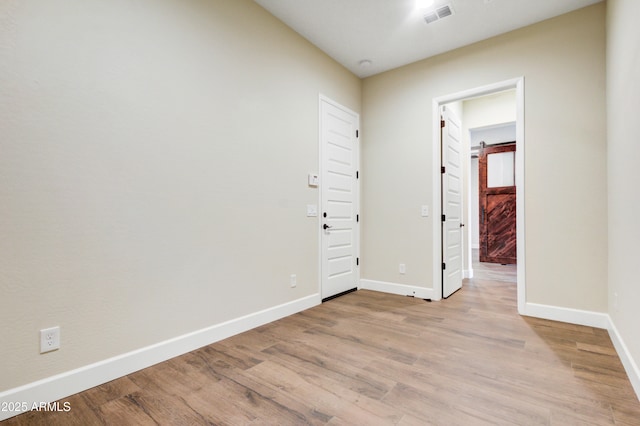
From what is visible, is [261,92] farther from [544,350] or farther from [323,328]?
[544,350]

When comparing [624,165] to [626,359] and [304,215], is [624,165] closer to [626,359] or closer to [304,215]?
[626,359]

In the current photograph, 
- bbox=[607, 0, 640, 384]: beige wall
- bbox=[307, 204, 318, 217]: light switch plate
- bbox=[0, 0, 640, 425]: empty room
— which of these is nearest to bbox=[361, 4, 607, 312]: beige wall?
bbox=[0, 0, 640, 425]: empty room

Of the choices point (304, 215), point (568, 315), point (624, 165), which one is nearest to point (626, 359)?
point (568, 315)

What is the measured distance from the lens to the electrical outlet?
164 centimetres

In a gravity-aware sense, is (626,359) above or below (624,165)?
below

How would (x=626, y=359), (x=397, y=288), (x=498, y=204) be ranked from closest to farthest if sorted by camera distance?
(x=626, y=359) → (x=397, y=288) → (x=498, y=204)

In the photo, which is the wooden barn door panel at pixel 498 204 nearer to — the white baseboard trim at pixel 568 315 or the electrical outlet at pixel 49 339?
the white baseboard trim at pixel 568 315

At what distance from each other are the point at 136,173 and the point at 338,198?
2372mm

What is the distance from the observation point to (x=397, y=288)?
4004 millimetres

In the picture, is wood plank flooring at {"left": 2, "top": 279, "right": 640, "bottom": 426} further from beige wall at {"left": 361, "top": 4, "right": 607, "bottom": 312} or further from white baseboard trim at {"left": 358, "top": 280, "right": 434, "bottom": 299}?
white baseboard trim at {"left": 358, "top": 280, "right": 434, "bottom": 299}

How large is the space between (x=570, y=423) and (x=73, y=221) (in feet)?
9.30

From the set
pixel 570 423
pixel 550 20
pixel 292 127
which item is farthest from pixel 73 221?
pixel 550 20

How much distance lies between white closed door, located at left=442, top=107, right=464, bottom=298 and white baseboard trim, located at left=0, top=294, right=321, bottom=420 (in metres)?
2.42

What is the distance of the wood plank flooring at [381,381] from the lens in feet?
5.03
